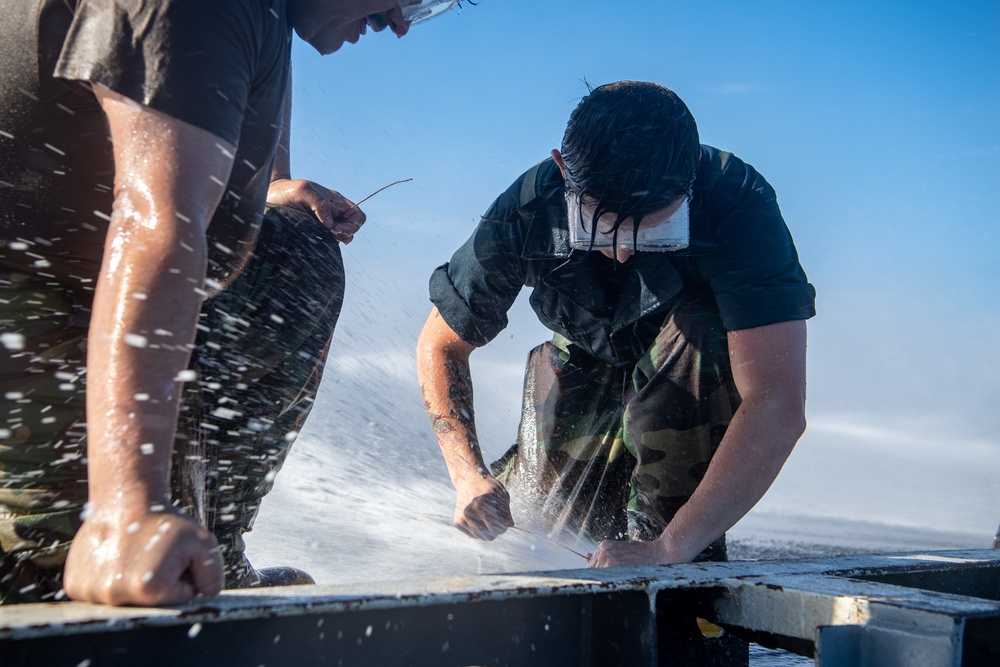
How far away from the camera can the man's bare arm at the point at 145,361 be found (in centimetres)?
97

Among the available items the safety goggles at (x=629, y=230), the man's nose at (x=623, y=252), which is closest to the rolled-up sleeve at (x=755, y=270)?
the safety goggles at (x=629, y=230)

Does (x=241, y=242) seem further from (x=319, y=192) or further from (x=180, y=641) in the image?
(x=180, y=641)

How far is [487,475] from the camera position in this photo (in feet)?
8.00

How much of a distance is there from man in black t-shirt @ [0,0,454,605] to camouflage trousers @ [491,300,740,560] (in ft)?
2.88

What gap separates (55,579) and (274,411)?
70 centimetres

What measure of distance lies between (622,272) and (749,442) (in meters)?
0.66

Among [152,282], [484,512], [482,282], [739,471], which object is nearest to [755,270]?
[739,471]

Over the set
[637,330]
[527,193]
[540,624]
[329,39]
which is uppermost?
[329,39]

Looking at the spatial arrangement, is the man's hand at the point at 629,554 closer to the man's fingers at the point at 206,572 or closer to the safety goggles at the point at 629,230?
the safety goggles at the point at 629,230

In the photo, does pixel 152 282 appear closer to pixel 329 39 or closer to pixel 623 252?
pixel 329 39

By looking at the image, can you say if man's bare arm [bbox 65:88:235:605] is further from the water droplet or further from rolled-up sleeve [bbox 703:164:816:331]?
rolled-up sleeve [bbox 703:164:816:331]

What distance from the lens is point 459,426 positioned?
2654 mm

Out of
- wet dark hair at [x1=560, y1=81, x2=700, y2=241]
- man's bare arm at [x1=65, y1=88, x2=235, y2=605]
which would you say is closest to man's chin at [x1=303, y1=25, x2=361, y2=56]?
wet dark hair at [x1=560, y1=81, x2=700, y2=241]

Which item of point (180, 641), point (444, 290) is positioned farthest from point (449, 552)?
point (180, 641)
